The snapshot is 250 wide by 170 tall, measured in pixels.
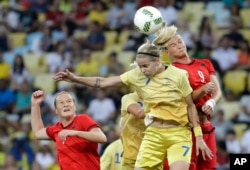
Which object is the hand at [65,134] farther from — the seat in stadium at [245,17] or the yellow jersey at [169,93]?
the seat in stadium at [245,17]

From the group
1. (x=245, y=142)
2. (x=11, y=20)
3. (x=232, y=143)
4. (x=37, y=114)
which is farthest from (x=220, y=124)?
(x=11, y=20)

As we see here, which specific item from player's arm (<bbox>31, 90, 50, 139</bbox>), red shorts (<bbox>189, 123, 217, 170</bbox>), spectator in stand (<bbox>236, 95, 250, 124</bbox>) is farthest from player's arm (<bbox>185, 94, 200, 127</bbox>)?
spectator in stand (<bbox>236, 95, 250, 124</bbox>)

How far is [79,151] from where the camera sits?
1265cm

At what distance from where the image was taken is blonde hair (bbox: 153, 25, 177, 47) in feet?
40.1

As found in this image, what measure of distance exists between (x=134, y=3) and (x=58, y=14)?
1.90 metres

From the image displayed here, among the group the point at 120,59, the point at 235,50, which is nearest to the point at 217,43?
the point at 235,50

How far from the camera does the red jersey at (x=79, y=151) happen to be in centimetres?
1262

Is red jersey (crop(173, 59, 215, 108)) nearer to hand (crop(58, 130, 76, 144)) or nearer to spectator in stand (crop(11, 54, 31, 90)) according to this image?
hand (crop(58, 130, 76, 144))

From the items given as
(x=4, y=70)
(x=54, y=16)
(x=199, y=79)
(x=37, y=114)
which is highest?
(x=54, y=16)

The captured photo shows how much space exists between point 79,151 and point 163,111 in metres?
1.19

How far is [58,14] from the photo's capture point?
2428 cm

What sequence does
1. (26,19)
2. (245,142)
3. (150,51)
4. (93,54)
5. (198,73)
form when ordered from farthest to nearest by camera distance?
(26,19), (93,54), (245,142), (198,73), (150,51)

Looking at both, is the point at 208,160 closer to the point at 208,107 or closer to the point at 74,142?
the point at 208,107

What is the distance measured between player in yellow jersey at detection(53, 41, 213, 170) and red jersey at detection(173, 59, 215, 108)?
0.51 meters
